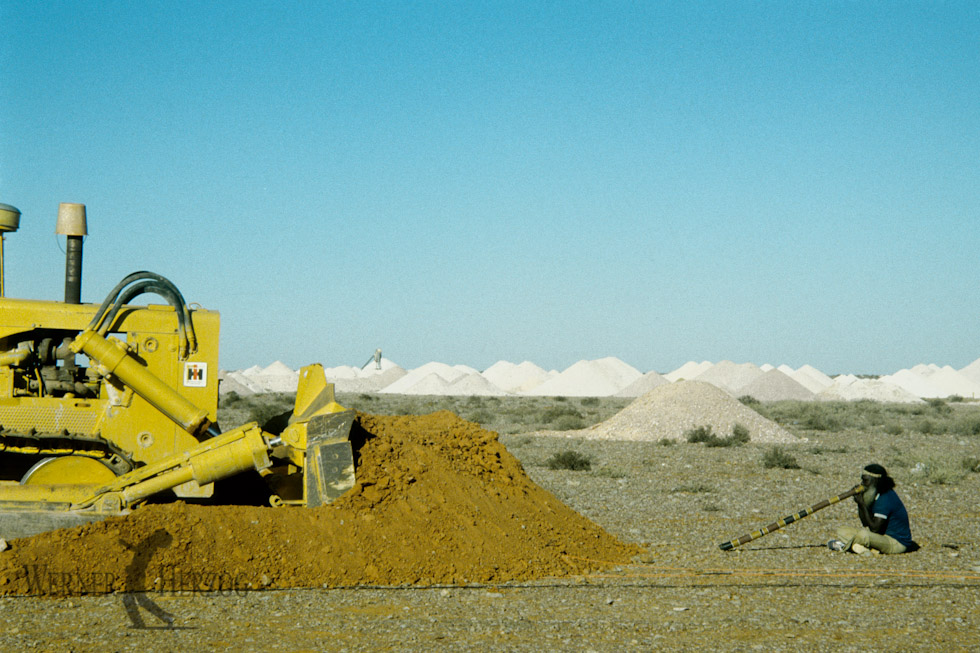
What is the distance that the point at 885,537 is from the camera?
36.2ft

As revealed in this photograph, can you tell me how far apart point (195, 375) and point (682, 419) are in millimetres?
22620

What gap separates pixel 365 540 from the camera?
920 centimetres

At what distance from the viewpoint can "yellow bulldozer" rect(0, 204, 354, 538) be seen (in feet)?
30.1

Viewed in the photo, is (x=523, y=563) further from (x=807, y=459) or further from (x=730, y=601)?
(x=807, y=459)

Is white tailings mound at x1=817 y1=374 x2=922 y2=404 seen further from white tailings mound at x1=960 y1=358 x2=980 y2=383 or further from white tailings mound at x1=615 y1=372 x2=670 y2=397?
white tailings mound at x1=960 y1=358 x2=980 y2=383

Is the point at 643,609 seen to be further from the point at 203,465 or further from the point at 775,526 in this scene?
the point at 203,465

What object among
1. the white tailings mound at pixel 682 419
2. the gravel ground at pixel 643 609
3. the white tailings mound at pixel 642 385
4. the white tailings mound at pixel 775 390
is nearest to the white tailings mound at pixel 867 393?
the white tailings mound at pixel 775 390

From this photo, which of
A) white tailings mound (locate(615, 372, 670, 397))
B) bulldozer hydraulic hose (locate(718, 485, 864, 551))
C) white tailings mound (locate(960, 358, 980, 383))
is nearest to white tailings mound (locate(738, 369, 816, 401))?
white tailings mound (locate(615, 372, 670, 397))

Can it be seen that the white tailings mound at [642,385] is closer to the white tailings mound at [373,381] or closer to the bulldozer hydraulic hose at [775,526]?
the white tailings mound at [373,381]

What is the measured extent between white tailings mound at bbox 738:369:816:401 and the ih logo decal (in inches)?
2469

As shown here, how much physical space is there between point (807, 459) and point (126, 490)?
738 inches

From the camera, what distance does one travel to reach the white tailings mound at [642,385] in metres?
76.6

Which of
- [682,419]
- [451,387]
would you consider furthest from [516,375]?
[682,419]

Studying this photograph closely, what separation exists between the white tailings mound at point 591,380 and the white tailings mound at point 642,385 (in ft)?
8.50
